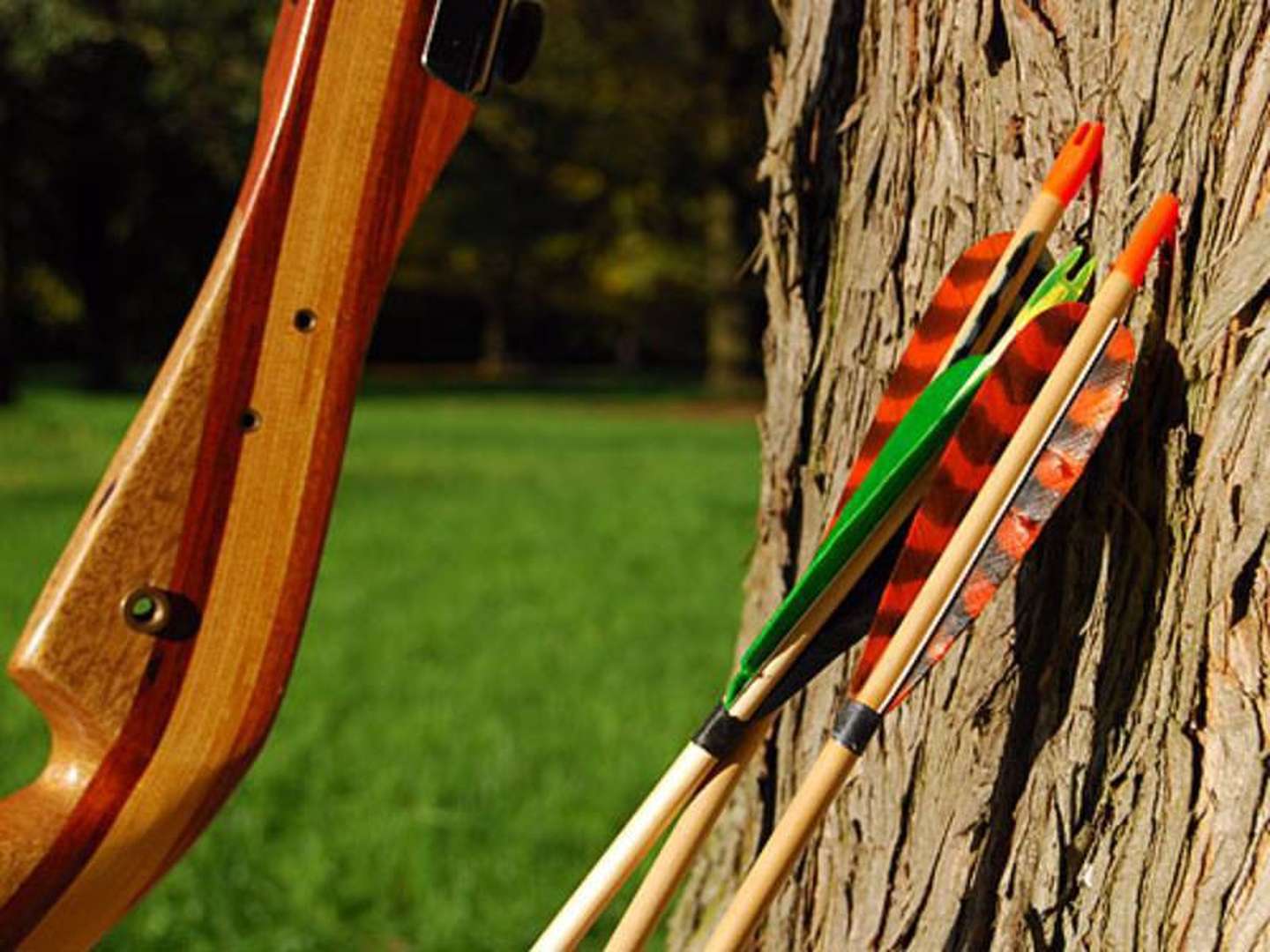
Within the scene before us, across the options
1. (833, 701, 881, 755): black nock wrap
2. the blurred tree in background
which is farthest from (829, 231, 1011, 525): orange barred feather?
the blurred tree in background

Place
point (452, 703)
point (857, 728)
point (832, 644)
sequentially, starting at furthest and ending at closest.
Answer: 1. point (452, 703)
2. point (832, 644)
3. point (857, 728)

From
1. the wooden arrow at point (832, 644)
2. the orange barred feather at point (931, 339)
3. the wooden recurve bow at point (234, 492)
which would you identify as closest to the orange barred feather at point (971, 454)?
the wooden arrow at point (832, 644)

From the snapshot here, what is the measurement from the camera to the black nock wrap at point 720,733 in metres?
1.25

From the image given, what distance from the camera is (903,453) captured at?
4.14ft

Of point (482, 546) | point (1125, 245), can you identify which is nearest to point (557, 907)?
point (1125, 245)

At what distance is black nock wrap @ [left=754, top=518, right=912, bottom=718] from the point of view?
1.29m

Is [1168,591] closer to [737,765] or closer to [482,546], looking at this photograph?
[737,765]

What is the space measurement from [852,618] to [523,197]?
2384 cm

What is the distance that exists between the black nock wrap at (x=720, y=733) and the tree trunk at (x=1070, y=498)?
0.90 feet

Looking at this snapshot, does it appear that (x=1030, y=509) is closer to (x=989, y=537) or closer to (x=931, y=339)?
(x=989, y=537)

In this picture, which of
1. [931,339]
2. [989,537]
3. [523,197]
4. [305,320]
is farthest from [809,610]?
[523,197]

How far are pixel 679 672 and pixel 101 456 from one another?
7.32 meters

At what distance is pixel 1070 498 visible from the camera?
4.49 feet

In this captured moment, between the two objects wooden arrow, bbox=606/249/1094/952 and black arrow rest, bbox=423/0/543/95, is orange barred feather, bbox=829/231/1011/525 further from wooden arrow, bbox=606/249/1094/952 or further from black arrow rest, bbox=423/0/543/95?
black arrow rest, bbox=423/0/543/95
